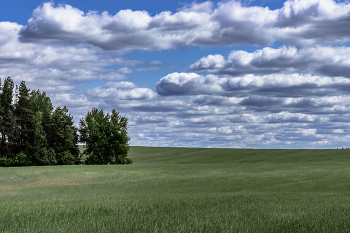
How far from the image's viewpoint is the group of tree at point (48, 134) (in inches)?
2048

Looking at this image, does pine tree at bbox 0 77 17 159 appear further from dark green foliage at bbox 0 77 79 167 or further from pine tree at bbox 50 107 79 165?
pine tree at bbox 50 107 79 165

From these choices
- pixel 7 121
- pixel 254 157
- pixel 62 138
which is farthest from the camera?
pixel 254 157

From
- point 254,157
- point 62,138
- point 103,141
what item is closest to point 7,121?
point 62,138

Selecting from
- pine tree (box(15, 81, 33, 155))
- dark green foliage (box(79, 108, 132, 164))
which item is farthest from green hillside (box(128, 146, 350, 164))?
pine tree (box(15, 81, 33, 155))

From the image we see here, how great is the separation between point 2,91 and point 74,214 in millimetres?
55487

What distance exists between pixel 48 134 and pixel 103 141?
31.9 ft

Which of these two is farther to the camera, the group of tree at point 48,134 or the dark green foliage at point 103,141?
the dark green foliage at point 103,141

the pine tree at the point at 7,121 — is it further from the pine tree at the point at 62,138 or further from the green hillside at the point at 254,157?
the green hillside at the point at 254,157

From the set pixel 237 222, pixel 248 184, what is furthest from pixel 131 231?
pixel 248 184

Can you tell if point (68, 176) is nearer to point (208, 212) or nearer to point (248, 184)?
point (248, 184)

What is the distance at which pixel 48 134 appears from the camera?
Result: 55.1 m

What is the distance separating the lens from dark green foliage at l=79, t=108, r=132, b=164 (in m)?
58.7

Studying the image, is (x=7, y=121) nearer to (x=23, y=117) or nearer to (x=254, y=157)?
(x=23, y=117)

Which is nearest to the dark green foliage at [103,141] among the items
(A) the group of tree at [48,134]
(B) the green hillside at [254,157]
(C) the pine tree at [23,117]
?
(A) the group of tree at [48,134]
